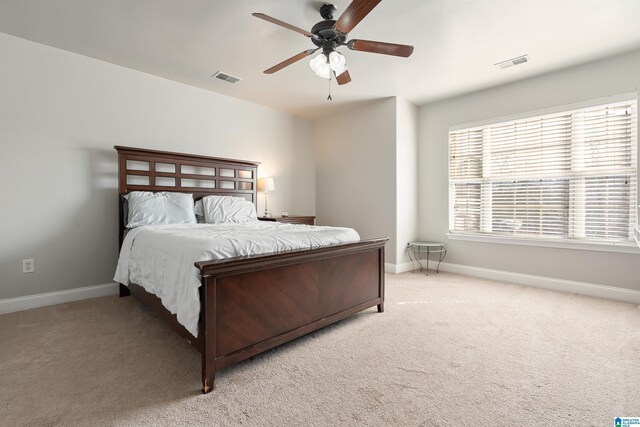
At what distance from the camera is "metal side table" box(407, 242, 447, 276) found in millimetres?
4379

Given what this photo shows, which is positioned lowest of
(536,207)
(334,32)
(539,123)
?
(536,207)

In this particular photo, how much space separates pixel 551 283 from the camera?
3.57 meters

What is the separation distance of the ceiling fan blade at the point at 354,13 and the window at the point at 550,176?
2.84 metres

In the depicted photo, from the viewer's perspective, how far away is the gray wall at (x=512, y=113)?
316 cm

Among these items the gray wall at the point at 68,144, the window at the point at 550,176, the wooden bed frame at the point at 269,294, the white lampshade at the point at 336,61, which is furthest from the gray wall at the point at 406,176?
the gray wall at the point at 68,144

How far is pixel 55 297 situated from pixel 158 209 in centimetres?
129

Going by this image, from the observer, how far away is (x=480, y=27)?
2.62 meters

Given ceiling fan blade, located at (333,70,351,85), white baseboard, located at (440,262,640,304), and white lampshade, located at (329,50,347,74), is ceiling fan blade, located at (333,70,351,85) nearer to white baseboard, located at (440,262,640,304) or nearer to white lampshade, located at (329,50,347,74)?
white lampshade, located at (329,50,347,74)

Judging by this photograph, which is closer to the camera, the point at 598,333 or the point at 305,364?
the point at 305,364

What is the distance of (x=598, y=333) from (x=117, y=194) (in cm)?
465

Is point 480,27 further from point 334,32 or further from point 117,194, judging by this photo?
point 117,194

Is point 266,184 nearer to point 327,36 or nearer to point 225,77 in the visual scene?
point 225,77

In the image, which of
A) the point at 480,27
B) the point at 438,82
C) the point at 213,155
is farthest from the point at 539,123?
the point at 213,155

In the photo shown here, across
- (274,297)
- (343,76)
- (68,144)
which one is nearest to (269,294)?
(274,297)
